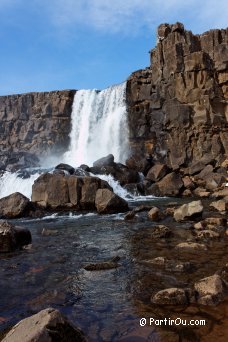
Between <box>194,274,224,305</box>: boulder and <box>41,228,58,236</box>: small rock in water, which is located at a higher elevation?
<box>41,228,58,236</box>: small rock in water

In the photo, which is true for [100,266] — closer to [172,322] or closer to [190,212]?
[172,322]

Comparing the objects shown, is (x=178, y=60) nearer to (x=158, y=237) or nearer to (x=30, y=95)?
(x=158, y=237)

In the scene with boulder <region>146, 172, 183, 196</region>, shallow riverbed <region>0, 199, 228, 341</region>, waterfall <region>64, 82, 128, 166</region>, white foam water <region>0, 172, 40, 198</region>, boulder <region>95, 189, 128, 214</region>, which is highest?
waterfall <region>64, 82, 128, 166</region>

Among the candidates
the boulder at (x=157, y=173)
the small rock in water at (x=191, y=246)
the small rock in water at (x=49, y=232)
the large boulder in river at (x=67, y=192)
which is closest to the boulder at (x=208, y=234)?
the small rock in water at (x=191, y=246)

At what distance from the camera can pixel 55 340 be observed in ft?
14.1

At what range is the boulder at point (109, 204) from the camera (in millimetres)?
19625

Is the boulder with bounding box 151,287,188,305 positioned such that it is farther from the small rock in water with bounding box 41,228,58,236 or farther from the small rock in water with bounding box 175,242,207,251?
the small rock in water with bounding box 41,228,58,236

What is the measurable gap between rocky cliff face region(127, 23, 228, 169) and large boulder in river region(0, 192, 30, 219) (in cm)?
1746

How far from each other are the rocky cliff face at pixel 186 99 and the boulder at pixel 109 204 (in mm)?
14811

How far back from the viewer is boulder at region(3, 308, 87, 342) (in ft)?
13.8

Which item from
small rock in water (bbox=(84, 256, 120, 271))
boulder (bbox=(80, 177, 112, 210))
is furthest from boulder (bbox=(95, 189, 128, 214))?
small rock in water (bbox=(84, 256, 120, 271))

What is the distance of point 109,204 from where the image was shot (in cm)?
1958

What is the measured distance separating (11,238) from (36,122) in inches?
1982

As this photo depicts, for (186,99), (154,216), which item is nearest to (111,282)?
(154,216)
